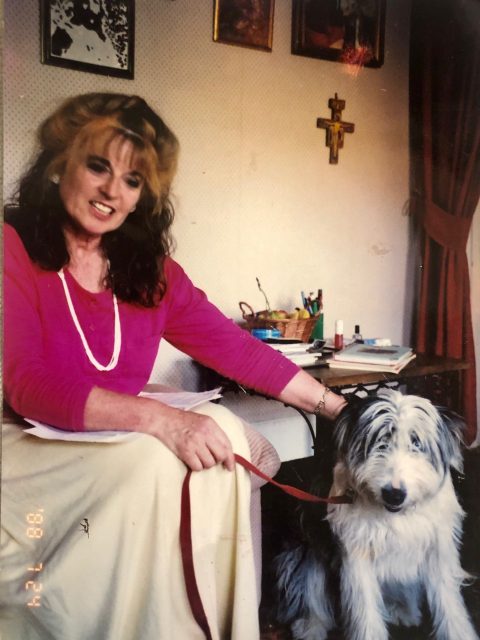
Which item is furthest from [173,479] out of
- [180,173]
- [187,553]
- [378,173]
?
[378,173]

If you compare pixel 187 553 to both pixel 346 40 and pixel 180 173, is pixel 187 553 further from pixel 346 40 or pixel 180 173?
pixel 346 40

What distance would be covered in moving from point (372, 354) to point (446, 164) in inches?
19.5

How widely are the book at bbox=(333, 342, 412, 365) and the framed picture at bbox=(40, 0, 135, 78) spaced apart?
2.76 feet

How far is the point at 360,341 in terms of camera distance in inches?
59.7

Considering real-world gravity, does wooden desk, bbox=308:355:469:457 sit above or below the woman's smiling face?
below

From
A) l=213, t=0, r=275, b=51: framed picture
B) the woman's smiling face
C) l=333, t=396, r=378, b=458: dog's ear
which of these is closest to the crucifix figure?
l=213, t=0, r=275, b=51: framed picture

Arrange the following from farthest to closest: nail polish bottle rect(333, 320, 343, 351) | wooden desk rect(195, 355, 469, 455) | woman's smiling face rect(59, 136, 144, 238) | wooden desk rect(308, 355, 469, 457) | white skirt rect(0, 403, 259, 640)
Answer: nail polish bottle rect(333, 320, 343, 351)
wooden desk rect(308, 355, 469, 457)
wooden desk rect(195, 355, 469, 455)
woman's smiling face rect(59, 136, 144, 238)
white skirt rect(0, 403, 259, 640)

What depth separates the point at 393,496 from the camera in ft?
3.33

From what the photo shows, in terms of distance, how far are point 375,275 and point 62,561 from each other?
3.16 ft

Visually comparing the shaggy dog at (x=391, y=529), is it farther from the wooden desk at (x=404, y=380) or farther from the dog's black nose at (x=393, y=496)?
the wooden desk at (x=404, y=380)

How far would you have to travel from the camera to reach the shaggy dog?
1.04m

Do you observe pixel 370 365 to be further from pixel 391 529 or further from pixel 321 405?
pixel 391 529

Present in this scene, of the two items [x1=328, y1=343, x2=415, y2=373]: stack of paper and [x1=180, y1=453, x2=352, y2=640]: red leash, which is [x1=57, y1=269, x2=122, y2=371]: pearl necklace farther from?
[x1=328, y1=343, x2=415, y2=373]: stack of paper

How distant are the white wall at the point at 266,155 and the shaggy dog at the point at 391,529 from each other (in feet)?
1.38
